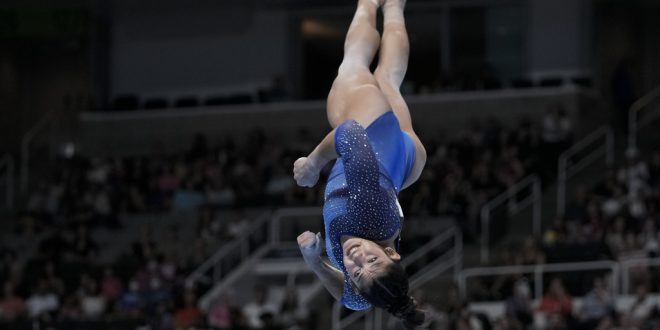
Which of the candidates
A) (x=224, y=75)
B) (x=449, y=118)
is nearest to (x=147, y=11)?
(x=224, y=75)

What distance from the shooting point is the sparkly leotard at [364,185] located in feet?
18.6

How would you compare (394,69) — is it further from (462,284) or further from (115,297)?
(115,297)

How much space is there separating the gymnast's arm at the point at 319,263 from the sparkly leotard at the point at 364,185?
6cm

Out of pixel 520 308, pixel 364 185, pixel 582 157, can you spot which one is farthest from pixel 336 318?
pixel 364 185

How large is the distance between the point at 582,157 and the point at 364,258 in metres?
12.6

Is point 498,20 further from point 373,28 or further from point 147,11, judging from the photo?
point 373,28

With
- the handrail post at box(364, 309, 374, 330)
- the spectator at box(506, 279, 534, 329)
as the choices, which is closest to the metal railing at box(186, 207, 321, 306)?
the handrail post at box(364, 309, 374, 330)

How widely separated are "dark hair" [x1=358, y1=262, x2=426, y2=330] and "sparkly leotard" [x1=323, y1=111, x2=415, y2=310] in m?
0.39

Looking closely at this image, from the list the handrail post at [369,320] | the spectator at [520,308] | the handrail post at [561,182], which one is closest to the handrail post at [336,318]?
the handrail post at [369,320]

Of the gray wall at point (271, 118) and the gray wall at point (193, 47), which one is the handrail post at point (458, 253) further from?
the gray wall at point (193, 47)

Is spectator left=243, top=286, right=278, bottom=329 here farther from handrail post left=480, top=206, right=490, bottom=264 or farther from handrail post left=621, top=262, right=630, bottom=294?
handrail post left=621, top=262, right=630, bottom=294

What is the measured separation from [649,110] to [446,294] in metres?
6.81

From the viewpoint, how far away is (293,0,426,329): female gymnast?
17.9 feet

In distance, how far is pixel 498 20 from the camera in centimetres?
2020
